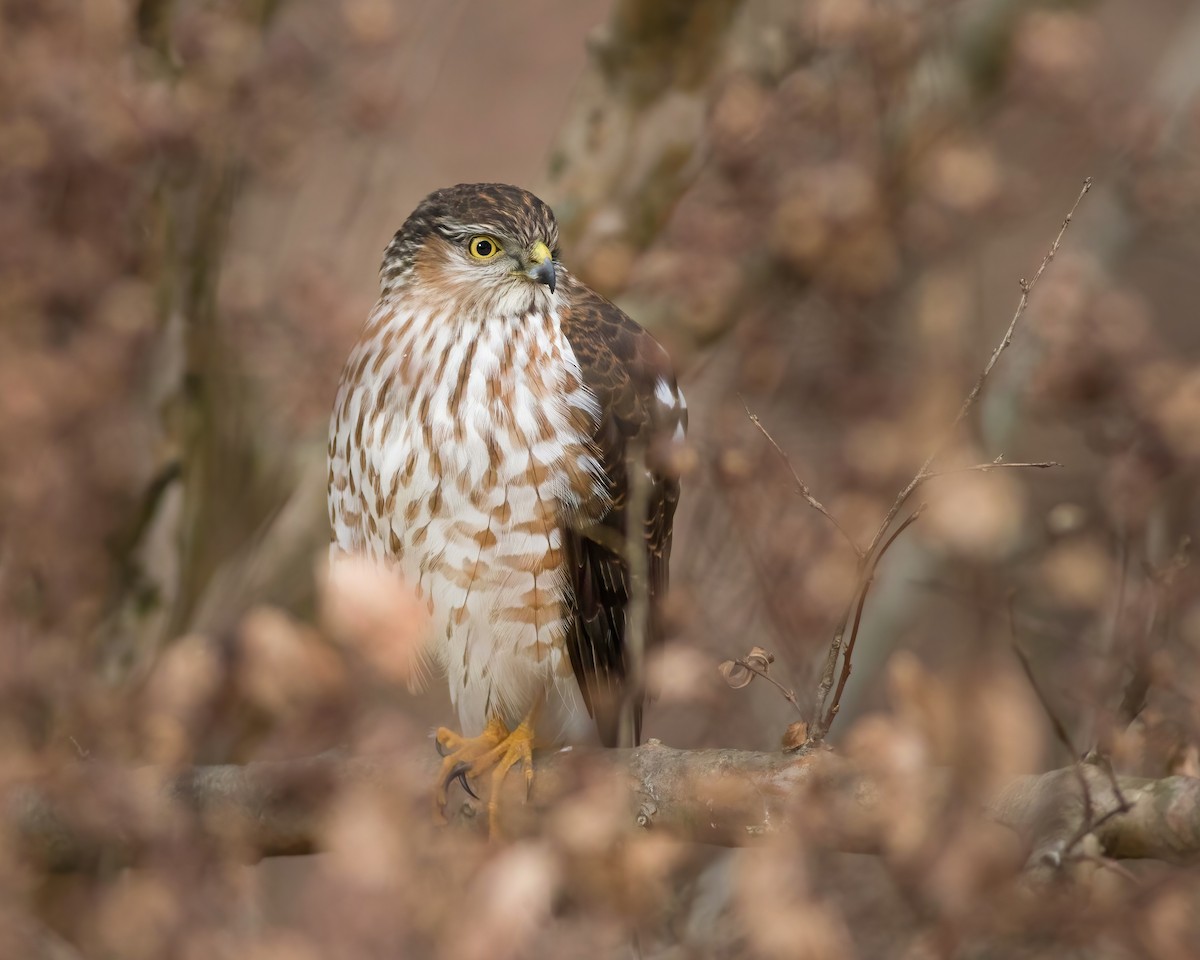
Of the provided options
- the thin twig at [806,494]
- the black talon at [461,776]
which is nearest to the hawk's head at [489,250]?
the thin twig at [806,494]

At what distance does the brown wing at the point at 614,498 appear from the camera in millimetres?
3457

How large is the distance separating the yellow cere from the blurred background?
73 cm

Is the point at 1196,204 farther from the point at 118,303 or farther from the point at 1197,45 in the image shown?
the point at 118,303

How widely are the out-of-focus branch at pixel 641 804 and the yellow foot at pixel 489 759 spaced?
0.03 m

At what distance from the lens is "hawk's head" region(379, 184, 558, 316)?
3404 mm

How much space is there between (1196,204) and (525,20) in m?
5.15

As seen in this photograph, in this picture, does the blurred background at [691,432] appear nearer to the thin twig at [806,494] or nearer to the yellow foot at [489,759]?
the yellow foot at [489,759]

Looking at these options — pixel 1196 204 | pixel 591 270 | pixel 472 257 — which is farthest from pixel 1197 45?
pixel 472 257

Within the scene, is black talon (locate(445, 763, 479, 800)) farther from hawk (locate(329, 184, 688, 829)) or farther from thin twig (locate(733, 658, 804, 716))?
thin twig (locate(733, 658, 804, 716))

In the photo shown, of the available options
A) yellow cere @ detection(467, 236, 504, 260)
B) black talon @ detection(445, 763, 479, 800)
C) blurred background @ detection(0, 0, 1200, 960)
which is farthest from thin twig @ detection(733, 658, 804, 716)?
yellow cere @ detection(467, 236, 504, 260)

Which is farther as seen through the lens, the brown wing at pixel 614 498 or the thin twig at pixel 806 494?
the brown wing at pixel 614 498

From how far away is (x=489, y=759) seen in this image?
11.8 feet

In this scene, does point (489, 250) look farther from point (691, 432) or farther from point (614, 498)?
point (691, 432)

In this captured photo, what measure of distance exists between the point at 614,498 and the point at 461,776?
0.78 m
